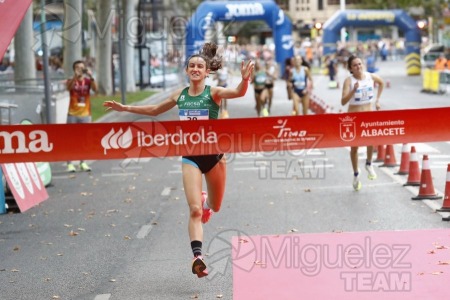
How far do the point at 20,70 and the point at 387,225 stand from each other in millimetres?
24407

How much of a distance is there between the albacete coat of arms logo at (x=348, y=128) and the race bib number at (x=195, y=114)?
1.28m

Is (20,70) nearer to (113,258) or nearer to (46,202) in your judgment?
(46,202)

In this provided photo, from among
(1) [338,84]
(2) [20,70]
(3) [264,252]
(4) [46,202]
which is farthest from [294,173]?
(1) [338,84]

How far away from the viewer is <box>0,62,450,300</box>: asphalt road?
387 inches

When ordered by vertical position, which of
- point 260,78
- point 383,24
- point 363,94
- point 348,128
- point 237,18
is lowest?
point 383,24

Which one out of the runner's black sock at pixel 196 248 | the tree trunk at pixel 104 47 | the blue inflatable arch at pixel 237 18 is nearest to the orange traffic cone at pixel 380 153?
the runner's black sock at pixel 196 248

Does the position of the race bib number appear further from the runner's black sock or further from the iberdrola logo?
the runner's black sock

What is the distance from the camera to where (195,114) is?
32.4ft

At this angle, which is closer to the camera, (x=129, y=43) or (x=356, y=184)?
(x=356, y=184)

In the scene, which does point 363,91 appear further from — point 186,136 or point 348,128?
point 186,136

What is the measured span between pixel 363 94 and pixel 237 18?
33578 mm

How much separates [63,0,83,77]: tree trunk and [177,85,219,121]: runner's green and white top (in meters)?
27.0

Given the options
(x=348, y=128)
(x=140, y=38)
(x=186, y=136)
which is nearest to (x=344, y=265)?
(x=348, y=128)

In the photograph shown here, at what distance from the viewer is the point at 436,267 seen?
9781 millimetres
